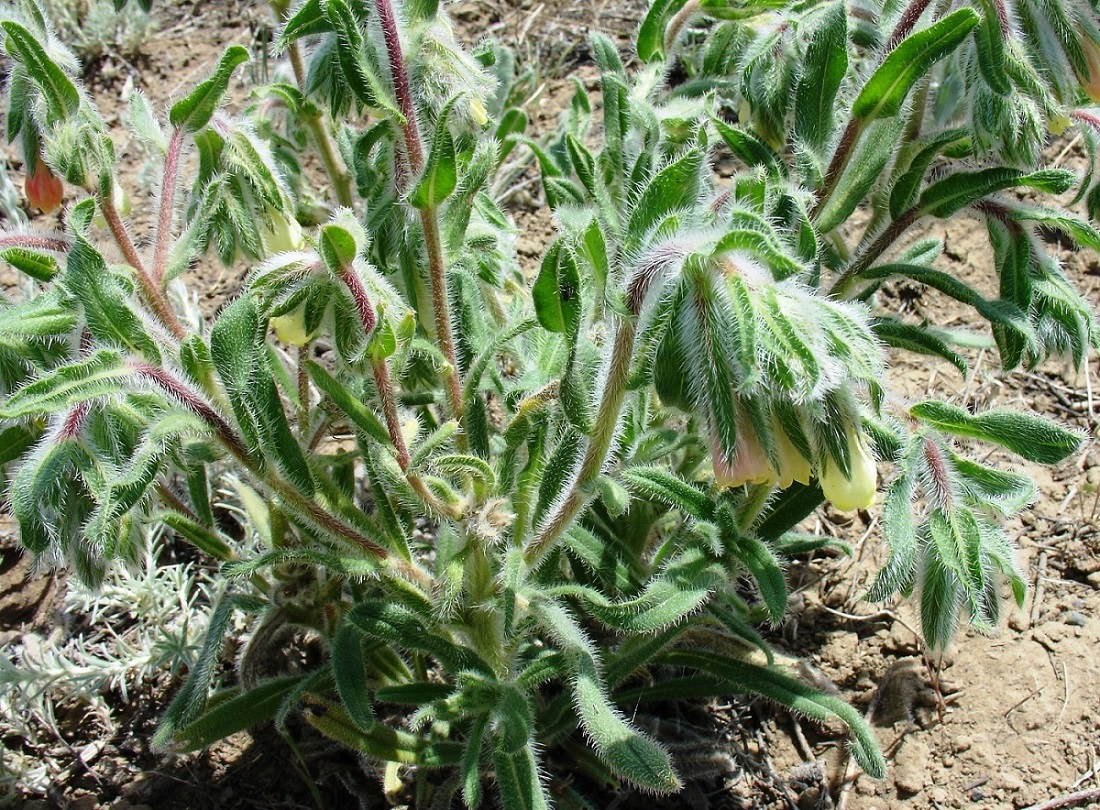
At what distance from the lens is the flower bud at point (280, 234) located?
108 inches

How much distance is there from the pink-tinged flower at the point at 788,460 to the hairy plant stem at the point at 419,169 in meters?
1.03

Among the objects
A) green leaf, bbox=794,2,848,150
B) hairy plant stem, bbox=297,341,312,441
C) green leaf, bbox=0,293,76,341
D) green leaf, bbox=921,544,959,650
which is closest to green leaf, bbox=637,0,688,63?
green leaf, bbox=794,2,848,150

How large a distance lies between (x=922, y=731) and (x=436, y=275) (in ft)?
6.78

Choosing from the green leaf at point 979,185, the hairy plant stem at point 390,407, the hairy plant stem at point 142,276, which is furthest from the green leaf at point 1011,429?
the hairy plant stem at point 142,276

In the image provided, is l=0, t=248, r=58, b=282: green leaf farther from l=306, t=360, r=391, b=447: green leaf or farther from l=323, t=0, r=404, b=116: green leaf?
l=323, t=0, r=404, b=116: green leaf

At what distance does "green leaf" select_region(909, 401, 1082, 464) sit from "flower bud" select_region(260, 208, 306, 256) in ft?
5.58

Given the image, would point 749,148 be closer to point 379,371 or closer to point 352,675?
point 379,371

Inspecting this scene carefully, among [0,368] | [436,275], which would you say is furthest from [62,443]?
[436,275]

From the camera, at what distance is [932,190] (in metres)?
2.69

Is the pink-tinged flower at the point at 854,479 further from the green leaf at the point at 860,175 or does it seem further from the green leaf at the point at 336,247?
the green leaf at the point at 336,247

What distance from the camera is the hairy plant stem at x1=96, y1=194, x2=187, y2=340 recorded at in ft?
8.59

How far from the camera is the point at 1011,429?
2299 millimetres

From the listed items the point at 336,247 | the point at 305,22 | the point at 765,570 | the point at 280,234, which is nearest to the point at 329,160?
the point at 280,234

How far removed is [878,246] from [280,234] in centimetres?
168
